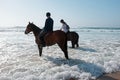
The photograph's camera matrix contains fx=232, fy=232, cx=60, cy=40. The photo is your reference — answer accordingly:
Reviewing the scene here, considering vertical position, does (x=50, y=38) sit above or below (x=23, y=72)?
above

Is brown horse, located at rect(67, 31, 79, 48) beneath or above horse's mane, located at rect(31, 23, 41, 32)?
beneath

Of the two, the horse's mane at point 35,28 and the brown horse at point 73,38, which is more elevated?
the horse's mane at point 35,28

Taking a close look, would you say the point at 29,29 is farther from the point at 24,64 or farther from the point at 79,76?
the point at 79,76

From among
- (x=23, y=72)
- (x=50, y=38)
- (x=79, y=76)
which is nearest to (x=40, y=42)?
(x=50, y=38)

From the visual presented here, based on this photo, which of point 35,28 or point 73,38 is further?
point 73,38

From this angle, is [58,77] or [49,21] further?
[49,21]

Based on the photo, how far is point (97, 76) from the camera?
7.20 meters

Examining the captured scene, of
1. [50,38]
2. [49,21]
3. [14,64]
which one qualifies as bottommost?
[14,64]

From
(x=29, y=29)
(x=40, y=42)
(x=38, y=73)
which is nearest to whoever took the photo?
(x=38, y=73)

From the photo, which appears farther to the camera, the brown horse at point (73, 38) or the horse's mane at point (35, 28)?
the brown horse at point (73, 38)

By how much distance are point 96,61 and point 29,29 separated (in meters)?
4.30

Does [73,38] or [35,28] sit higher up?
[35,28]

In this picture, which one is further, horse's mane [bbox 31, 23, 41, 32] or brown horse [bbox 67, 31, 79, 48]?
brown horse [bbox 67, 31, 79, 48]

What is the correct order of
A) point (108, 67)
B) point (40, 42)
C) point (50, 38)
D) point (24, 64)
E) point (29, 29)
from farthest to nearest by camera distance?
point (29, 29), point (40, 42), point (50, 38), point (24, 64), point (108, 67)
